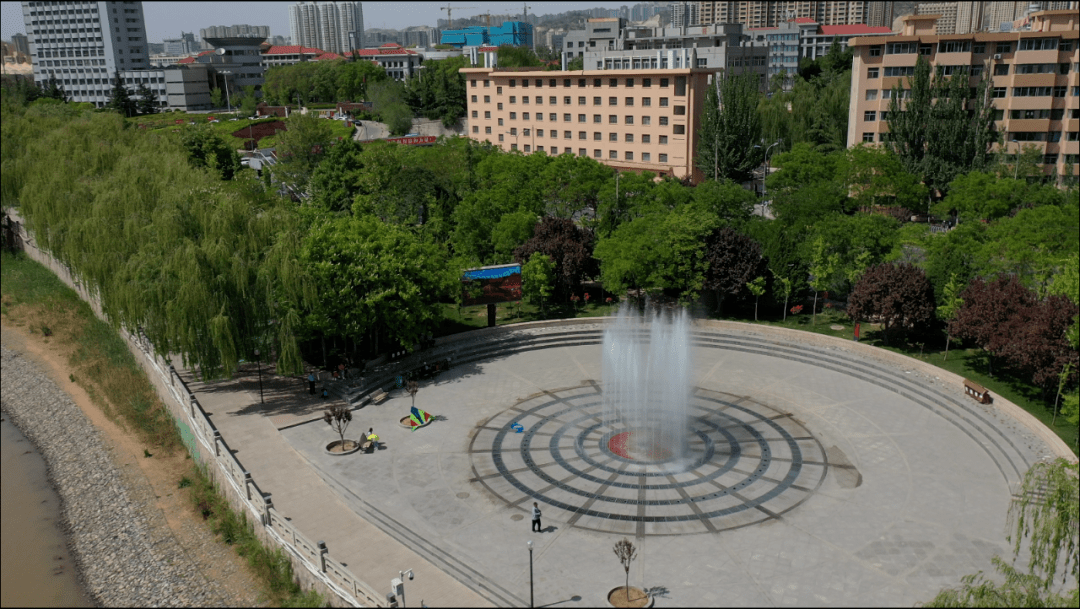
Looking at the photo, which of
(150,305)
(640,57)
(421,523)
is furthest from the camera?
(640,57)

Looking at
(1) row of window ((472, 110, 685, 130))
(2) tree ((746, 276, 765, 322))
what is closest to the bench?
(2) tree ((746, 276, 765, 322))

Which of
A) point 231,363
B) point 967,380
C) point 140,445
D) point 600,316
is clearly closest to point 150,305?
point 231,363

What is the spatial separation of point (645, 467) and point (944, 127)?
42192 millimetres

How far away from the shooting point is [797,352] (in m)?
37.2

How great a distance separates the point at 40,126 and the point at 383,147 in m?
24.5

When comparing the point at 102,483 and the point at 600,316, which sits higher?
the point at 600,316

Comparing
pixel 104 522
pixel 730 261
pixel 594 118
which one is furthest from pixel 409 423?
pixel 594 118

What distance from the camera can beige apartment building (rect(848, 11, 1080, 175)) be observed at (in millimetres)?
61469

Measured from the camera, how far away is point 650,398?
30359 millimetres

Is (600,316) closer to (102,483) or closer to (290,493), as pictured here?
(290,493)

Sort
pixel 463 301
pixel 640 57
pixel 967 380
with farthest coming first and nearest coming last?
pixel 640 57 → pixel 463 301 → pixel 967 380

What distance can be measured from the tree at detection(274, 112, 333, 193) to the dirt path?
2423cm

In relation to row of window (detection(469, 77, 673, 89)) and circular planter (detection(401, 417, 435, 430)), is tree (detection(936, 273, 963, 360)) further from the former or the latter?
row of window (detection(469, 77, 673, 89))

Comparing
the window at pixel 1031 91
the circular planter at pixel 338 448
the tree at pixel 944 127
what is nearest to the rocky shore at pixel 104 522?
the circular planter at pixel 338 448
